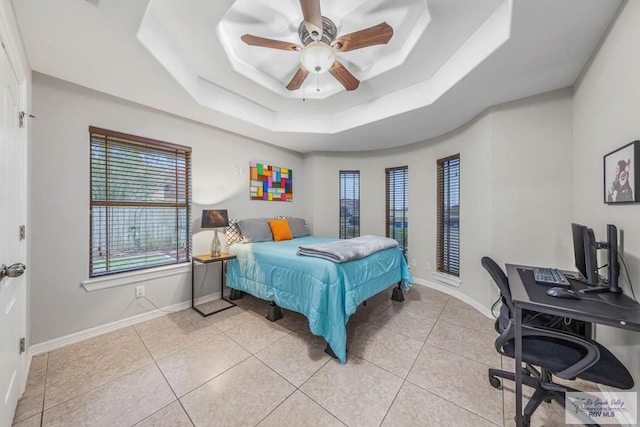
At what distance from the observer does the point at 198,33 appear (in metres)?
1.91

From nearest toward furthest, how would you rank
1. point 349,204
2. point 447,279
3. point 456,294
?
point 456,294 < point 447,279 < point 349,204

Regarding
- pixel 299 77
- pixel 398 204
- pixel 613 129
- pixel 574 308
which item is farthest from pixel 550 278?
pixel 398 204

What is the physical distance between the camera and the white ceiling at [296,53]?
1.51 metres

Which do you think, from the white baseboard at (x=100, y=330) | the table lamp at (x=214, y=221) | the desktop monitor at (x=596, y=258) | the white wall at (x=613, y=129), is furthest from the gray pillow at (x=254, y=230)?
the white wall at (x=613, y=129)

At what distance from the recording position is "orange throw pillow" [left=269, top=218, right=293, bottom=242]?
11.6 feet

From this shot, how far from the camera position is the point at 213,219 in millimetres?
2875

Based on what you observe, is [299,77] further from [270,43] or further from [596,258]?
[596,258]

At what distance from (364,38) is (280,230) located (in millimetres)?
2624

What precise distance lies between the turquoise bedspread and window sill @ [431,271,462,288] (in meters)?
0.79

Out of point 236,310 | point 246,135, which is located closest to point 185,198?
point 246,135

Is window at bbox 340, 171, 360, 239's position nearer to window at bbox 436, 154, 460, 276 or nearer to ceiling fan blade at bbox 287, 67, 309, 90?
window at bbox 436, 154, 460, 276

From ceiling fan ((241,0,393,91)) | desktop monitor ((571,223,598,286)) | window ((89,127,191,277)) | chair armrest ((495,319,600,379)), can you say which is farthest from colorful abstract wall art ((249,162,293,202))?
desktop monitor ((571,223,598,286))

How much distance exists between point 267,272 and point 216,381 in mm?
1048

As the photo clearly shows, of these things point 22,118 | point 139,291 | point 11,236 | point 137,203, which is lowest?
point 139,291
